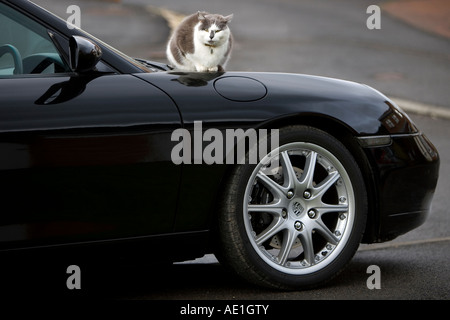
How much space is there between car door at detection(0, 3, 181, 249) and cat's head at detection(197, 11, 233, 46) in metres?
1.04

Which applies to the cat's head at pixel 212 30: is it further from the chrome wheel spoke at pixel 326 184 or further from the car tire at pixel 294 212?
the chrome wheel spoke at pixel 326 184

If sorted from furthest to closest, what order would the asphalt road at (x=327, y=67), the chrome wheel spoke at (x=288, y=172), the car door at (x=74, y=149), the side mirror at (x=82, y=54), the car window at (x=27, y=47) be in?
the asphalt road at (x=327, y=67)
the chrome wheel spoke at (x=288, y=172)
the car window at (x=27, y=47)
the side mirror at (x=82, y=54)
the car door at (x=74, y=149)

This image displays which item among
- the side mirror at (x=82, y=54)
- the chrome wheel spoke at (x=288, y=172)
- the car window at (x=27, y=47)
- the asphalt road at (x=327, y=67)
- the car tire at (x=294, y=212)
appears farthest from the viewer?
the asphalt road at (x=327, y=67)

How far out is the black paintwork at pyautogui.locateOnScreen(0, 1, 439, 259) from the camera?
4059 mm

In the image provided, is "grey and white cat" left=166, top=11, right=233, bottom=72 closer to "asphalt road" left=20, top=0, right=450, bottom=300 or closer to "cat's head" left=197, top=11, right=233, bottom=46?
"cat's head" left=197, top=11, right=233, bottom=46

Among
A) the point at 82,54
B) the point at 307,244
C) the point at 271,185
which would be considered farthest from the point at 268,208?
the point at 82,54

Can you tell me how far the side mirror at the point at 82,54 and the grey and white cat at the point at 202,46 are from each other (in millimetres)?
1088

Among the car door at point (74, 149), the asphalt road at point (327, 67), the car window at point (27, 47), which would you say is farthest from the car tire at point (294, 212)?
the car window at point (27, 47)

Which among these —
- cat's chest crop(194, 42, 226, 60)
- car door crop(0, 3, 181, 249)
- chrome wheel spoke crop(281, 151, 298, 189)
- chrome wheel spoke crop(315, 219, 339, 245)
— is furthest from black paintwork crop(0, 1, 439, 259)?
cat's chest crop(194, 42, 226, 60)

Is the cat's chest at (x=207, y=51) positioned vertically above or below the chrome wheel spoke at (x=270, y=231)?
above

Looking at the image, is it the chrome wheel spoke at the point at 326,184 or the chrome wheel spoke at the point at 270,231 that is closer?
the chrome wheel spoke at the point at 270,231

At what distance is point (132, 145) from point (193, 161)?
0.30 meters

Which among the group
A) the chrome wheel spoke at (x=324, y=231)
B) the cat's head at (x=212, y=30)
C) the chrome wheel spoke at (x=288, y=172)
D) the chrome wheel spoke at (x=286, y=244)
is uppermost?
the cat's head at (x=212, y=30)

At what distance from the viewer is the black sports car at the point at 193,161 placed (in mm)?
4102
